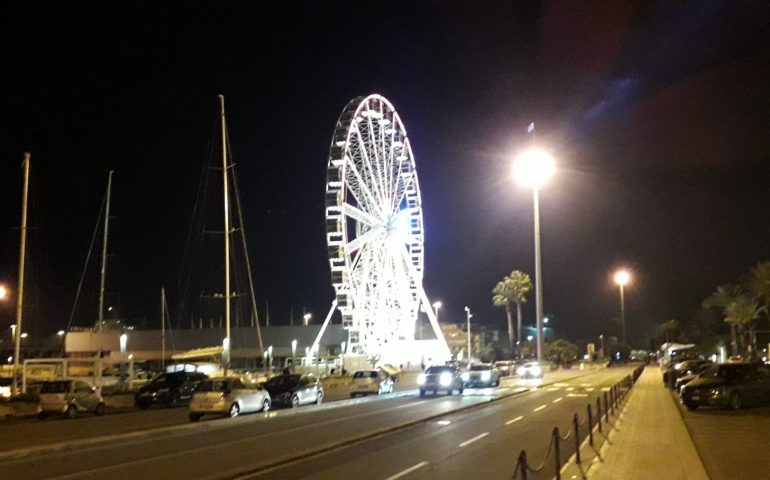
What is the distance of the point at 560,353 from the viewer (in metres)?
103

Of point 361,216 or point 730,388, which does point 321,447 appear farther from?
point 361,216

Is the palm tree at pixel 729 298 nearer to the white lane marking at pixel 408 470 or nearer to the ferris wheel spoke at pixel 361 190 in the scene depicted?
the ferris wheel spoke at pixel 361 190

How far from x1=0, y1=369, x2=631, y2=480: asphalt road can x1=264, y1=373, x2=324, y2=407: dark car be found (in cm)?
412

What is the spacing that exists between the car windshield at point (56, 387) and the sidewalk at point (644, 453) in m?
20.9

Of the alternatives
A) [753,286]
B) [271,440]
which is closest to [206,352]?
[753,286]

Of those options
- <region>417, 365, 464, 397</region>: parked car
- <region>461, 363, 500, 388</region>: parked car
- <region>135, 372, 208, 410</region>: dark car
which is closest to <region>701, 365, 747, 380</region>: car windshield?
<region>417, 365, 464, 397</region>: parked car

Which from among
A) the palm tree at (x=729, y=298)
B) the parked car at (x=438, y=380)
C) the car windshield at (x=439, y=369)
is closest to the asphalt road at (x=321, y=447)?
the parked car at (x=438, y=380)

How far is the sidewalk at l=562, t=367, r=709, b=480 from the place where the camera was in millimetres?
12711

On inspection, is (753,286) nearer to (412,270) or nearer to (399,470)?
(412,270)

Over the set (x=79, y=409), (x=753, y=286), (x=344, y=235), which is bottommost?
(x=79, y=409)

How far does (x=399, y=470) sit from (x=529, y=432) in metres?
7.35

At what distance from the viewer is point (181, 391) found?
3769 cm

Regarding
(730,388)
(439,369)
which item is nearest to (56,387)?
(439,369)

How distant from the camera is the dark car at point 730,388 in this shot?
26.4m
